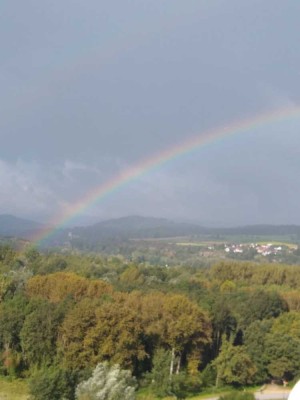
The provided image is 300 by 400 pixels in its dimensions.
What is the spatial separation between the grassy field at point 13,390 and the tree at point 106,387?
486cm

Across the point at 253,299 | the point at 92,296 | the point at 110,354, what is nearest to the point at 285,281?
the point at 253,299

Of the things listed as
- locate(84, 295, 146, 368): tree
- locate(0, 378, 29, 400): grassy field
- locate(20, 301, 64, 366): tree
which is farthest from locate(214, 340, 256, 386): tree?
locate(0, 378, 29, 400): grassy field

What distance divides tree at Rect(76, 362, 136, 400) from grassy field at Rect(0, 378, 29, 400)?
16.0 feet

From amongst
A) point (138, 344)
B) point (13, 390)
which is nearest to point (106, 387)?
point (138, 344)

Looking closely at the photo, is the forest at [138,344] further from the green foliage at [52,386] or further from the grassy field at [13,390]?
the grassy field at [13,390]

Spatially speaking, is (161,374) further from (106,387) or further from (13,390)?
(13,390)

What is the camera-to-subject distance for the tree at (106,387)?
1761 centimetres

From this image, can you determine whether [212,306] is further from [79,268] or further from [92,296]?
[79,268]

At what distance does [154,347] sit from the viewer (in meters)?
26.4

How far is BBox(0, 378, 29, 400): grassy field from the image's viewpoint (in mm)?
22156

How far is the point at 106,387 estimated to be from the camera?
18047 mm

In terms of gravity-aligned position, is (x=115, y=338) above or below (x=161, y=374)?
above

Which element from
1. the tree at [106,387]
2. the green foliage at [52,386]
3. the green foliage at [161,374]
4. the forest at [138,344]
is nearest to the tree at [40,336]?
the forest at [138,344]

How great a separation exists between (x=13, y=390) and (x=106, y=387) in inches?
296
